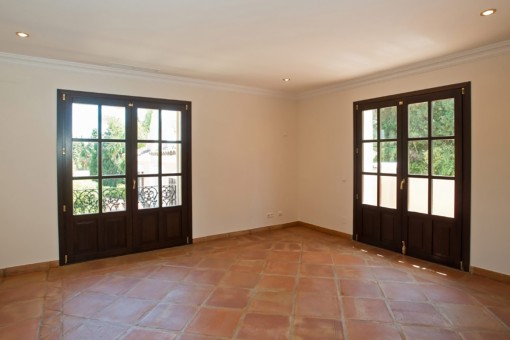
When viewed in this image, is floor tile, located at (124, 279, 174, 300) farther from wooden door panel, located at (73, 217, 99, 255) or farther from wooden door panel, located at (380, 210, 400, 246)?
wooden door panel, located at (380, 210, 400, 246)

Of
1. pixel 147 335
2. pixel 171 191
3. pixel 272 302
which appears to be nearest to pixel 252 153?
pixel 171 191

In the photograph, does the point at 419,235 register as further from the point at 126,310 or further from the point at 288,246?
the point at 126,310

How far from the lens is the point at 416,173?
461cm

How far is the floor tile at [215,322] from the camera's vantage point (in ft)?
8.85

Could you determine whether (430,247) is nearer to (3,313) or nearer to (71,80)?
(3,313)

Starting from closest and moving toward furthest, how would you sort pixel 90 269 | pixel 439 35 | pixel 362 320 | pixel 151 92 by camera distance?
pixel 362 320
pixel 439 35
pixel 90 269
pixel 151 92

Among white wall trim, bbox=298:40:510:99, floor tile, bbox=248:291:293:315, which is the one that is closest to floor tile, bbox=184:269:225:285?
floor tile, bbox=248:291:293:315

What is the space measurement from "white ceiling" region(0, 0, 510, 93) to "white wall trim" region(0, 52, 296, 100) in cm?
12

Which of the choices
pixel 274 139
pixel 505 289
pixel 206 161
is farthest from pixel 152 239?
pixel 505 289

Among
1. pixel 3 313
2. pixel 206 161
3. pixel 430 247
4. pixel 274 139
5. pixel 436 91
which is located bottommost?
pixel 3 313

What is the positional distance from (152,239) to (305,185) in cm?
324

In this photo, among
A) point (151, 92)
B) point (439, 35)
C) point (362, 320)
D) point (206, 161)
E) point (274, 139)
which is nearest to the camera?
point (362, 320)

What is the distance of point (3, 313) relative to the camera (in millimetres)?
3031

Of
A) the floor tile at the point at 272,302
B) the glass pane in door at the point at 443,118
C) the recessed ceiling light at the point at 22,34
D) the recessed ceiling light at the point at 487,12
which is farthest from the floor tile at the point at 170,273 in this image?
the recessed ceiling light at the point at 487,12
